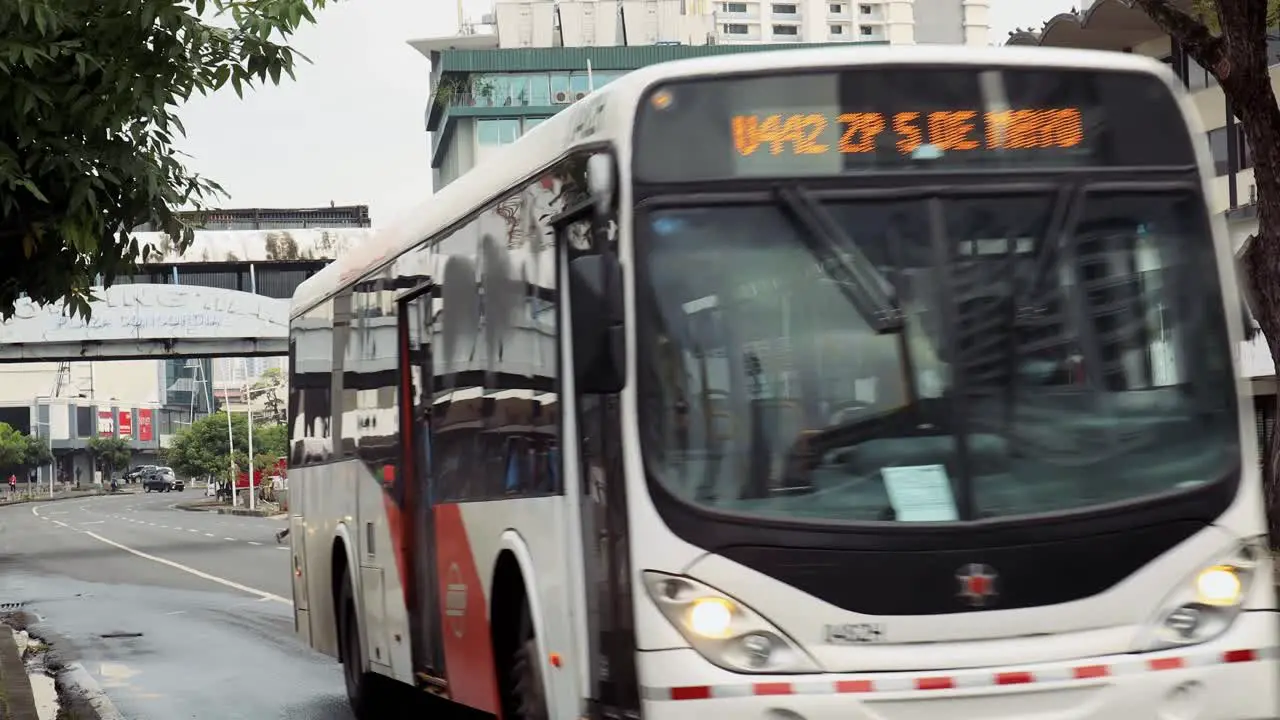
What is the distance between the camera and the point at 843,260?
6516 mm

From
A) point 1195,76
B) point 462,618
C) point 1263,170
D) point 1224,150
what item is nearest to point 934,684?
point 462,618

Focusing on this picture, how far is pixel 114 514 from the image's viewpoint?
79.8 meters

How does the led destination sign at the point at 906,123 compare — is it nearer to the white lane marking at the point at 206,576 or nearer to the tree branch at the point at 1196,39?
the tree branch at the point at 1196,39

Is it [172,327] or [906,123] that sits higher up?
[172,327]

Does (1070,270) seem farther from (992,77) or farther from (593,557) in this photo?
(593,557)

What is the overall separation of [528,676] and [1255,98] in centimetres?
1259

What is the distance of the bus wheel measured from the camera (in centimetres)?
774

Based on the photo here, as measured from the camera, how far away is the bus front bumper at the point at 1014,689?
246 inches

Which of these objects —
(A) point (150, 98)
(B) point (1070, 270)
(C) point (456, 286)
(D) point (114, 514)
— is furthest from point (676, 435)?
(D) point (114, 514)

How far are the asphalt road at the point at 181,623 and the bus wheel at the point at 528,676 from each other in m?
4.49

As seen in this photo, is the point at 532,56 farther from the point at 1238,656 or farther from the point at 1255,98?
the point at 1238,656

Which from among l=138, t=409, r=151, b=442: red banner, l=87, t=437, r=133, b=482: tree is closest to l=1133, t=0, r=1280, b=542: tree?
l=87, t=437, r=133, b=482: tree

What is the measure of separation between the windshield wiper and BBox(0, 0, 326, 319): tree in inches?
121

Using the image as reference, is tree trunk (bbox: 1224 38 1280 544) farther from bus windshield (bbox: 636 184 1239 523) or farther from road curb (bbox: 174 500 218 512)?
road curb (bbox: 174 500 218 512)
